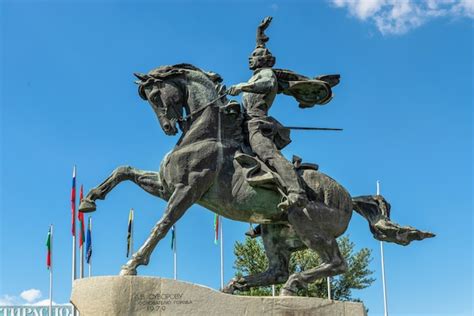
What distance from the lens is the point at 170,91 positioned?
10508mm

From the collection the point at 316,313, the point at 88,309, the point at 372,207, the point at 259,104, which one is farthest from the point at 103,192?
the point at 372,207

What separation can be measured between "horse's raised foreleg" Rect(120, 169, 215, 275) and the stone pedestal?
0.56 m

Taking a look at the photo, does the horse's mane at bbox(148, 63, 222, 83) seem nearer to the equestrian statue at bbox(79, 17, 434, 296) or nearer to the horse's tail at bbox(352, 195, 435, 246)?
the equestrian statue at bbox(79, 17, 434, 296)

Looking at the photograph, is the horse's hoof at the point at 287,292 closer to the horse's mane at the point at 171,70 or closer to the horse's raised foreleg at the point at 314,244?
the horse's raised foreleg at the point at 314,244

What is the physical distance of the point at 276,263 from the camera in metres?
10.8

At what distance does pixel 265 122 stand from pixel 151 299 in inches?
129

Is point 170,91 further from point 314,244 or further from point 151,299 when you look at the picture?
point 151,299

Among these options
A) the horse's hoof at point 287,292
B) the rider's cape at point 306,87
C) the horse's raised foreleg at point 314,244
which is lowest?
the horse's hoof at point 287,292

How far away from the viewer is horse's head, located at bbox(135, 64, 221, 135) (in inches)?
412

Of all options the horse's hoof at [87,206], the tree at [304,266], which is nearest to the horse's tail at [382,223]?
the horse's hoof at [87,206]

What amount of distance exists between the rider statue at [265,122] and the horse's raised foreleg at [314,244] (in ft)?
0.75

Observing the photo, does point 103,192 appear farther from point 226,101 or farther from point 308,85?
point 308,85

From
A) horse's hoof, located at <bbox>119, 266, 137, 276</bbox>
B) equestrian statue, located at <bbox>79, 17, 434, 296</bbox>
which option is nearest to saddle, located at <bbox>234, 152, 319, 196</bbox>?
equestrian statue, located at <bbox>79, 17, 434, 296</bbox>

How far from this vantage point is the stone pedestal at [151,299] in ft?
28.9
